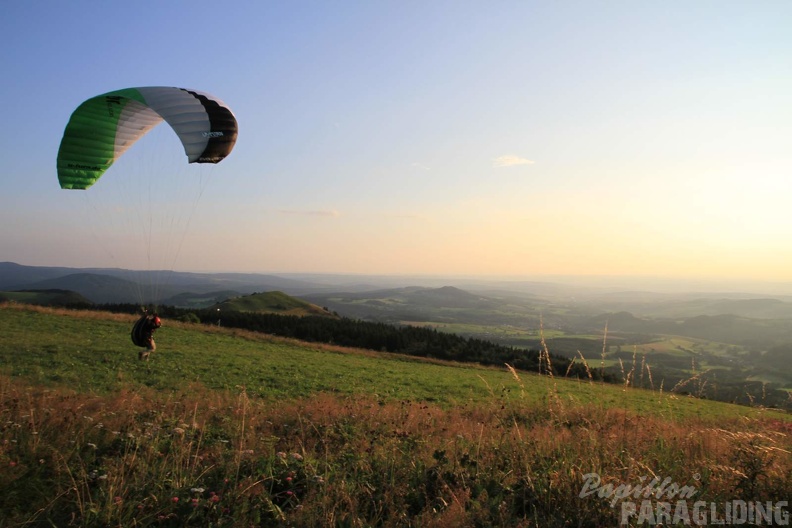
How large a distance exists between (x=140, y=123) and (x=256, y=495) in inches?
543

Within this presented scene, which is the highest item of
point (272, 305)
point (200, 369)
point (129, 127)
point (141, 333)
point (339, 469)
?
point (129, 127)

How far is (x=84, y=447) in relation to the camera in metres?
5.07

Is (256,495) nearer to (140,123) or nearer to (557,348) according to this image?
(140,123)

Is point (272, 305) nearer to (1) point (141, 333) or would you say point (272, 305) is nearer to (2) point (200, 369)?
(2) point (200, 369)

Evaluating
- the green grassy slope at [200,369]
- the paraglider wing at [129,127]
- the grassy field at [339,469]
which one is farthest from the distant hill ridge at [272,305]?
the grassy field at [339,469]

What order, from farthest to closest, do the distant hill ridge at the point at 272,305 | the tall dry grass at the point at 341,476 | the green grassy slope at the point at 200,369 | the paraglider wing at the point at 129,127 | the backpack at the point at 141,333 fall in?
the distant hill ridge at the point at 272,305 → the backpack at the point at 141,333 → the green grassy slope at the point at 200,369 → the paraglider wing at the point at 129,127 → the tall dry grass at the point at 341,476

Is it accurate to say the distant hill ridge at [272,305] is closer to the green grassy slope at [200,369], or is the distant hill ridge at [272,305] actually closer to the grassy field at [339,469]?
the green grassy slope at [200,369]

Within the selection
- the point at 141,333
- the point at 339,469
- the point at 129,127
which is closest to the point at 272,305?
the point at 141,333

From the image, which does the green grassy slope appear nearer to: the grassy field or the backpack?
the backpack

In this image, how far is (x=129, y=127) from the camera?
43.2 ft

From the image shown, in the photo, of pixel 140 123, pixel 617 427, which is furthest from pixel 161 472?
pixel 140 123

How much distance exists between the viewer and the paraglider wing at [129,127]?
37.5 feet

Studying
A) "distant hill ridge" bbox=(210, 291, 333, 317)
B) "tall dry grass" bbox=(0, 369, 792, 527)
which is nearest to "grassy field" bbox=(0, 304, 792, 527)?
"tall dry grass" bbox=(0, 369, 792, 527)

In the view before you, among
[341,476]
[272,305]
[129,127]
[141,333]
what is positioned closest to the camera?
[341,476]
